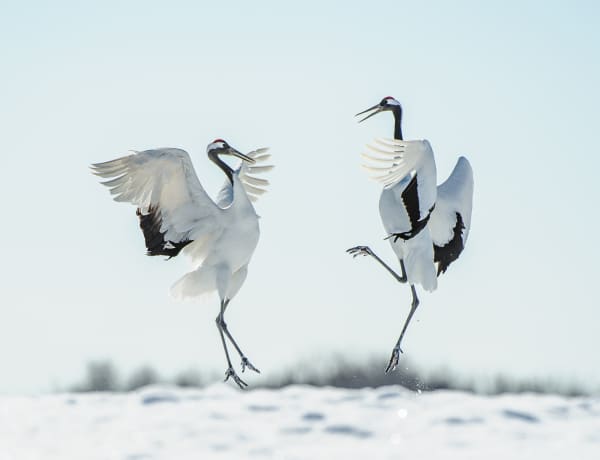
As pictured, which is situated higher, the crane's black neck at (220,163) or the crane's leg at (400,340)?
the crane's black neck at (220,163)

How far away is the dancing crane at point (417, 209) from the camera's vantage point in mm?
13789

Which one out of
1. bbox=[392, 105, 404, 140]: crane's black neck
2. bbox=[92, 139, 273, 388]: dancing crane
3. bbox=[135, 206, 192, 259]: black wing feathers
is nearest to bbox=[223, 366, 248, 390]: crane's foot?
bbox=[92, 139, 273, 388]: dancing crane

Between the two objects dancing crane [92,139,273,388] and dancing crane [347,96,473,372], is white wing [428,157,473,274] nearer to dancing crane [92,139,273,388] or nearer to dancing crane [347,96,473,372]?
dancing crane [347,96,473,372]

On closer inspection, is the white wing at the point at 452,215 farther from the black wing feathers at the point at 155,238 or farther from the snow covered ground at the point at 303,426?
the snow covered ground at the point at 303,426

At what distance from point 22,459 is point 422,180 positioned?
6.01 m

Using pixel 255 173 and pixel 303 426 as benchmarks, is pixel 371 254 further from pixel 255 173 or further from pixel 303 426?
pixel 303 426

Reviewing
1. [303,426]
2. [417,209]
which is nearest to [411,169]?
[417,209]

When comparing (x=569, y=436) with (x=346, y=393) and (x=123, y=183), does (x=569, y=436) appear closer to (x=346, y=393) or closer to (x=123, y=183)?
(x=346, y=393)

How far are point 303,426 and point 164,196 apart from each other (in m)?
5.72

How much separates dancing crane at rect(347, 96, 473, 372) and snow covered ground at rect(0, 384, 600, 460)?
3519 millimetres

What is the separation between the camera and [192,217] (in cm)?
1496

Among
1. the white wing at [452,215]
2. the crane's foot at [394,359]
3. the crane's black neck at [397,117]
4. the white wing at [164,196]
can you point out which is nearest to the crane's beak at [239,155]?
the white wing at [164,196]

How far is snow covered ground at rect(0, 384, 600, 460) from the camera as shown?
8727 mm

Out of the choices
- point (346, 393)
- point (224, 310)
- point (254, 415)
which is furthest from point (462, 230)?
point (254, 415)
